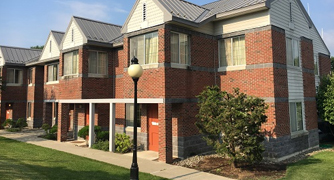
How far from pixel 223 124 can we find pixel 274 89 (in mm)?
3810

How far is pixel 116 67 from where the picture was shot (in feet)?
59.0

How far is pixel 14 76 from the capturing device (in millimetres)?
26578

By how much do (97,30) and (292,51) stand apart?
43.5 feet

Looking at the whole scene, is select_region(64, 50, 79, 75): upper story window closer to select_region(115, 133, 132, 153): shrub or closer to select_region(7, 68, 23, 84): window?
select_region(115, 133, 132, 153): shrub

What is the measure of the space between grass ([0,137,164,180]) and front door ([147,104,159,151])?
3.67 m

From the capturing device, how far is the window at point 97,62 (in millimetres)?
17469

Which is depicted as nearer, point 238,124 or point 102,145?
point 238,124

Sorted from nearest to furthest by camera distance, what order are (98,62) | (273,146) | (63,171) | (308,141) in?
(63,171), (273,146), (308,141), (98,62)

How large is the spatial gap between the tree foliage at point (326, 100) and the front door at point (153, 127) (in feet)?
33.5

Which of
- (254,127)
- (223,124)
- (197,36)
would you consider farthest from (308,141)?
(197,36)

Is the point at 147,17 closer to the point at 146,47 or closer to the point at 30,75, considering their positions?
the point at 146,47

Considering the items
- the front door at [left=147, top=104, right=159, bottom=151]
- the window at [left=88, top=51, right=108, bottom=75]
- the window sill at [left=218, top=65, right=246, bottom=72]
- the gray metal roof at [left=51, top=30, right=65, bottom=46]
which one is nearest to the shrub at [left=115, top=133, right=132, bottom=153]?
the front door at [left=147, top=104, right=159, bottom=151]

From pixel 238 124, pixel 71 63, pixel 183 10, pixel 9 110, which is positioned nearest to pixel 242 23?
pixel 183 10

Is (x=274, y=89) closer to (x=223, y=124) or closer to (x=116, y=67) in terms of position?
(x=223, y=124)
